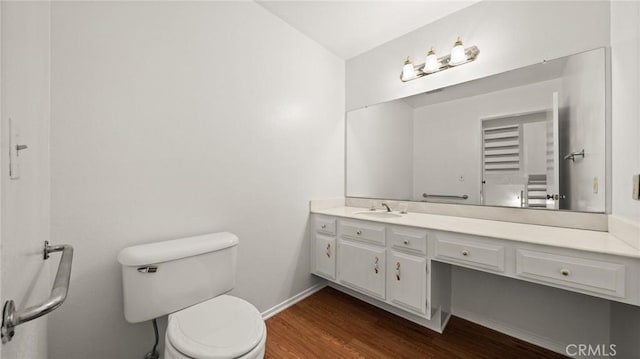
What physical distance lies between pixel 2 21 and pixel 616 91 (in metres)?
2.24

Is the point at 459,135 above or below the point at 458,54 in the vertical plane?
below

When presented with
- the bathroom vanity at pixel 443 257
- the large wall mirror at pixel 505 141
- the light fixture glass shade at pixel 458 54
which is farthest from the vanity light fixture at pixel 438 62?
the bathroom vanity at pixel 443 257

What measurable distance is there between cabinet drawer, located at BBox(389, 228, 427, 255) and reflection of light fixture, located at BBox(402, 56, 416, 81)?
131 centimetres

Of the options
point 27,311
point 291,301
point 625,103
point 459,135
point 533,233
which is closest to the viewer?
point 27,311

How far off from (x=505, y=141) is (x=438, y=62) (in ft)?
2.60

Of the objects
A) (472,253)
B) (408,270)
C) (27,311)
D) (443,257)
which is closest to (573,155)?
(472,253)

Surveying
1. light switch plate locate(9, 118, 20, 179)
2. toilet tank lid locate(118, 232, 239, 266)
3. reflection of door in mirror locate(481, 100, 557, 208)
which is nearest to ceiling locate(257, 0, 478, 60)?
reflection of door in mirror locate(481, 100, 557, 208)

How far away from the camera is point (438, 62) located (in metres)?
1.95

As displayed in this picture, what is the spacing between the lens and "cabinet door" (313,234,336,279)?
2062 millimetres

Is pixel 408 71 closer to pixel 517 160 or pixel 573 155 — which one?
pixel 517 160

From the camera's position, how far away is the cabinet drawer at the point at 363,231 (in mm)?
1771

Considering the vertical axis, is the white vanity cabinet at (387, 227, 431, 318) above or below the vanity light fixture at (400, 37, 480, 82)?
below

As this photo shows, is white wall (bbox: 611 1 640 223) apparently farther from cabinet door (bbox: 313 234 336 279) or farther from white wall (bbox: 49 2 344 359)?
white wall (bbox: 49 2 344 359)

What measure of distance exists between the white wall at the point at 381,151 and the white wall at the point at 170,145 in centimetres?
58
